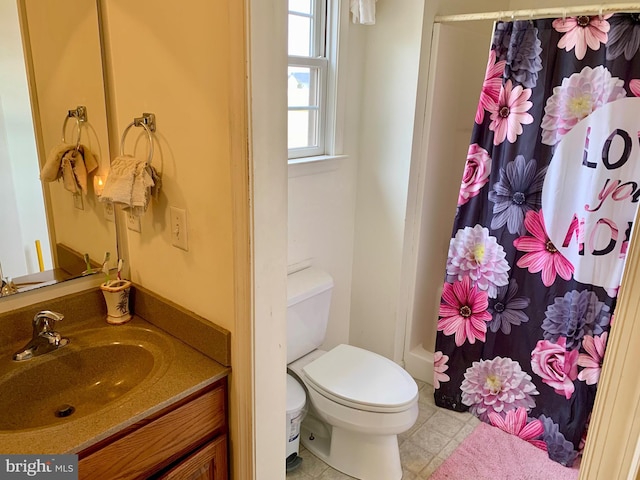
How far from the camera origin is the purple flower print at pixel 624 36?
1724mm

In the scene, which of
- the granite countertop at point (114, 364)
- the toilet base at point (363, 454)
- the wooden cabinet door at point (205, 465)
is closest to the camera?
the granite countertop at point (114, 364)

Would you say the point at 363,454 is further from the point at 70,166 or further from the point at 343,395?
the point at 70,166

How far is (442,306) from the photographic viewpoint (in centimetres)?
237

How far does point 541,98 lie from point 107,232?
5.62 feet

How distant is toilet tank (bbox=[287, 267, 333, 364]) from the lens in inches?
78.1

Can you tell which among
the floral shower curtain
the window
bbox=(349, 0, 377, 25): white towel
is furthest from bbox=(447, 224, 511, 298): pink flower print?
bbox=(349, 0, 377, 25): white towel

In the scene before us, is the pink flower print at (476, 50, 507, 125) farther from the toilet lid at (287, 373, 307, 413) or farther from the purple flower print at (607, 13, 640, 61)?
the toilet lid at (287, 373, 307, 413)

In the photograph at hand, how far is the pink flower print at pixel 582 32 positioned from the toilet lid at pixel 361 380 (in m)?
1.44

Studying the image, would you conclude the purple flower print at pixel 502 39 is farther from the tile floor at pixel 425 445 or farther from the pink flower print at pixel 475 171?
the tile floor at pixel 425 445

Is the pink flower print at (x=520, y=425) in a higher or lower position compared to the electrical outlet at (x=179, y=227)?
lower

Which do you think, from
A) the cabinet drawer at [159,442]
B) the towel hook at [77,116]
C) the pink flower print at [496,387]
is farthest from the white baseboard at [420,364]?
the towel hook at [77,116]

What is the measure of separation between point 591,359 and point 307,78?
1.70 m

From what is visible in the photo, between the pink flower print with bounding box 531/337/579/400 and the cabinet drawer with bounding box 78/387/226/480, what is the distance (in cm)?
150

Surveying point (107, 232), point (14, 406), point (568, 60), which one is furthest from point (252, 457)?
point (568, 60)
